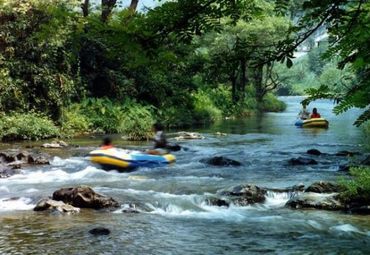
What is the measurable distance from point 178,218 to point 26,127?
12780mm

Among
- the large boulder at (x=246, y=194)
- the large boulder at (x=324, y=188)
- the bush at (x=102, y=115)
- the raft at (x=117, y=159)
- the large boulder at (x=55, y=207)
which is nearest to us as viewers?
the large boulder at (x=55, y=207)

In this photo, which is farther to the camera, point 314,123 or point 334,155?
point 314,123

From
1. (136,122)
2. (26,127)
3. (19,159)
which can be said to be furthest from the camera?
(136,122)

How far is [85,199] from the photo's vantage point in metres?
9.51

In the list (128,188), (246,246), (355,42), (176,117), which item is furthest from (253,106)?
(355,42)

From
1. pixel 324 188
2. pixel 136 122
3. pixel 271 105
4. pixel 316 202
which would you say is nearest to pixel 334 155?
pixel 324 188

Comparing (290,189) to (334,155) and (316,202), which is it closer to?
(316,202)

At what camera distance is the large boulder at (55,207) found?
9.14m

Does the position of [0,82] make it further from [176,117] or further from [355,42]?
[355,42]

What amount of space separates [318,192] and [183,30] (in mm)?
8750

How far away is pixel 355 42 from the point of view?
2.52 m

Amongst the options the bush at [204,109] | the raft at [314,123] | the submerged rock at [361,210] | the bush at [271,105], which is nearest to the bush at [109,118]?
the bush at [204,109]

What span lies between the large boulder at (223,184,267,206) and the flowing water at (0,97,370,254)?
0.64 ft

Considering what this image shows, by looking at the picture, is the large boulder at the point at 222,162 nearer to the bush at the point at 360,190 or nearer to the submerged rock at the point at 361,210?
the bush at the point at 360,190
